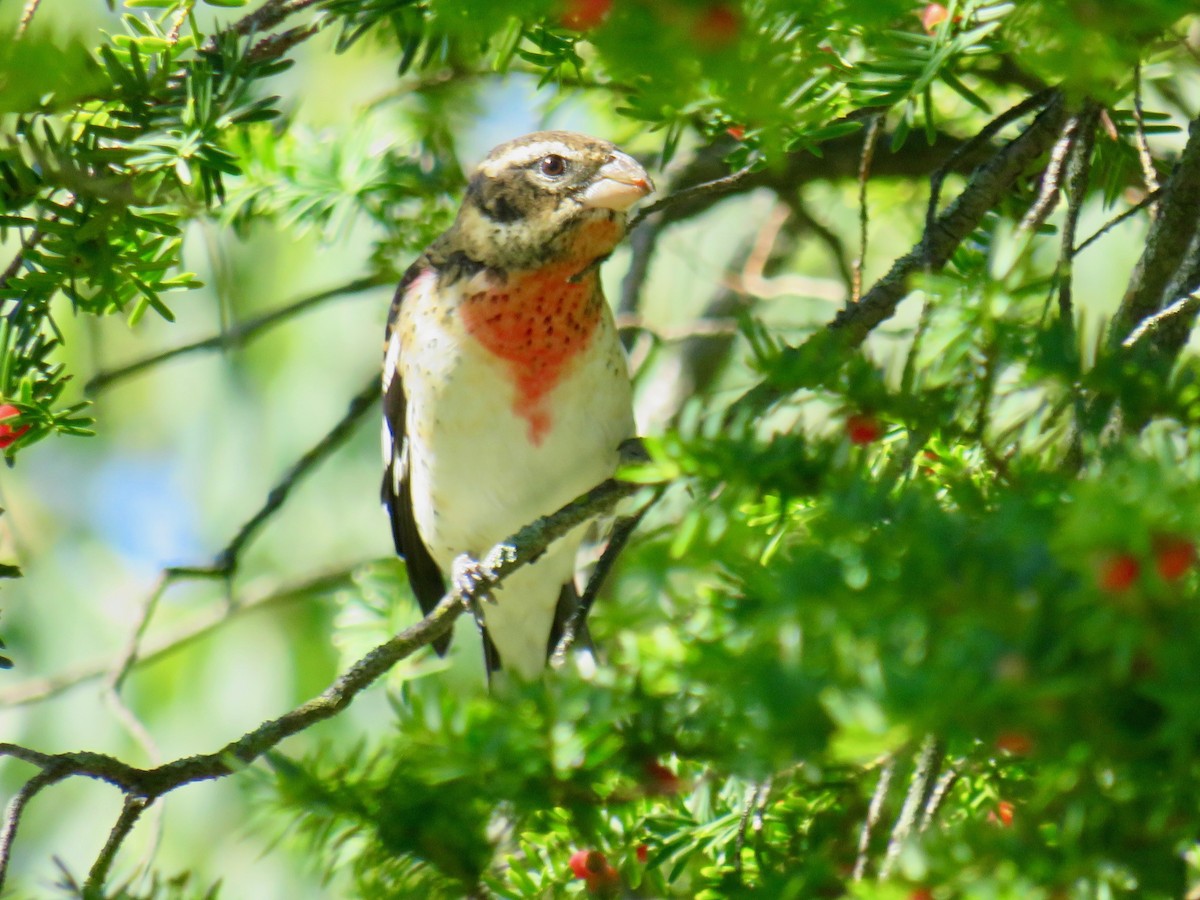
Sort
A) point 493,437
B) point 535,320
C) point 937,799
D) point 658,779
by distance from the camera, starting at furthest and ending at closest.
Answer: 1. point 493,437
2. point 535,320
3. point 937,799
4. point 658,779

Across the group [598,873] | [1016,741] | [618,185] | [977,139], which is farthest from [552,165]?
[1016,741]

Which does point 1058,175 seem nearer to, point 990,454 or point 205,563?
point 990,454

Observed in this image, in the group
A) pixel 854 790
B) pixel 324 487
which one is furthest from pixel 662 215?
pixel 854 790

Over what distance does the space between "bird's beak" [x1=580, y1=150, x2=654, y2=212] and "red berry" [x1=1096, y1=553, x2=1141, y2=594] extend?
2.38 m

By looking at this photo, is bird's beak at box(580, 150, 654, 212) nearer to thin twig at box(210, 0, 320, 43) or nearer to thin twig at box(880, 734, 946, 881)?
thin twig at box(210, 0, 320, 43)

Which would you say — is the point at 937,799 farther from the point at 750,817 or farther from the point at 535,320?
the point at 535,320

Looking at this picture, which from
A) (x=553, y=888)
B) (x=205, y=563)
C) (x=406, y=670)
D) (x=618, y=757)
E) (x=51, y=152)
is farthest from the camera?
(x=205, y=563)

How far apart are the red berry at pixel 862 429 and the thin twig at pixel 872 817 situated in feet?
1.18

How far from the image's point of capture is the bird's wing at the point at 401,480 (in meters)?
3.69

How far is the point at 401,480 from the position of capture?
398 centimetres

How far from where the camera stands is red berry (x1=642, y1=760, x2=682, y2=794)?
51.8 inches

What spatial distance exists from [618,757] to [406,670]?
2.44m

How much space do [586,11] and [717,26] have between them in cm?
24

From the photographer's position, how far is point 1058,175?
217 centimetres
